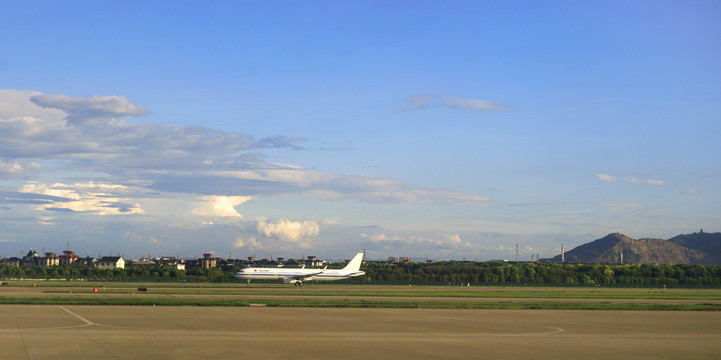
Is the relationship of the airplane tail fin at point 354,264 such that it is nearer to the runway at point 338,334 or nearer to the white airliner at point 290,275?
the white airliner at point 290,275

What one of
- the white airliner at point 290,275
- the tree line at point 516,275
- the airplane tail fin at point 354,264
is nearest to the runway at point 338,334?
the white airliner at point 290,275

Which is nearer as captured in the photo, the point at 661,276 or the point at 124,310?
the point at 124,310

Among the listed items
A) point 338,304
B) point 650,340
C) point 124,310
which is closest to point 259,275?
point 338,304

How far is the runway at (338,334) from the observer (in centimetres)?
2642

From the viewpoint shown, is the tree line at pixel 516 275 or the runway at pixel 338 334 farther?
the tree line at pixel 516 275

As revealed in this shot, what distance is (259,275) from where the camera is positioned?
421 feet

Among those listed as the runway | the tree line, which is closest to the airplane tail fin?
the tree line

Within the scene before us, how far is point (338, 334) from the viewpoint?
3344 centimetres

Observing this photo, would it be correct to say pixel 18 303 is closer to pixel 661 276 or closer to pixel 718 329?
pixel 718 329

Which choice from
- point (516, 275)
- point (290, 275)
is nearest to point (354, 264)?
point (290, 275)

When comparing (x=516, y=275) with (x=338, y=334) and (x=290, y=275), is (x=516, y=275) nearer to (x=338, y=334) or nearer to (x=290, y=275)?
(x=290, y=275)

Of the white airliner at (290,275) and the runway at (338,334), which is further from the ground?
the white airliner at (290,275)

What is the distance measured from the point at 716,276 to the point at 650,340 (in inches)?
6736

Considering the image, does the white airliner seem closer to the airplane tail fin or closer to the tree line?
the airplane tail fin
